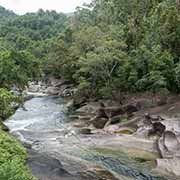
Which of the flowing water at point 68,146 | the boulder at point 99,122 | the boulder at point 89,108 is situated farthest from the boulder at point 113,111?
the flowing water at point 68,146

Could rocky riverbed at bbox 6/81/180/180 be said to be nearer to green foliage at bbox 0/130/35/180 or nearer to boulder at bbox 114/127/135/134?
boulder at bbox 114/127/135/134

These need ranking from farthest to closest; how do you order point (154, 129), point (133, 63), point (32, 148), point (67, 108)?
point (67, 108), point (133, 63), point (154, 129), point (32, 148)

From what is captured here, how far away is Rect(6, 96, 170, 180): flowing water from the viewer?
21953 mm

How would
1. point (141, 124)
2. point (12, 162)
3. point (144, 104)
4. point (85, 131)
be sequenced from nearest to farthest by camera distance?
point (12, 162) → point (141, 124) → point (85, 131) → point (144, 104)

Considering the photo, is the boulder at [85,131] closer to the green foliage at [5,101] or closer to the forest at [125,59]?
the forest at [125,59]

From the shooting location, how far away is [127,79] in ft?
130

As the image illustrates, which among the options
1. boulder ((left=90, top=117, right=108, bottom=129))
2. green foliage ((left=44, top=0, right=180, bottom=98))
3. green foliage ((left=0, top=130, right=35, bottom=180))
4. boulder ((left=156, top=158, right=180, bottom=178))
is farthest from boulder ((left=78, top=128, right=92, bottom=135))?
green foliage ((left=0, top=130, right=35, bottom=180))

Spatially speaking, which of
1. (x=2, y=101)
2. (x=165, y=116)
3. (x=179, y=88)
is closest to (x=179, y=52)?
(x=179, y=88)

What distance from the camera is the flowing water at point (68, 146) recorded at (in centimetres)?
2195

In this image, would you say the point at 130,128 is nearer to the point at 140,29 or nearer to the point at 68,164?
the point at 68,164

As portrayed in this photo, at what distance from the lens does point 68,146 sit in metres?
27.1

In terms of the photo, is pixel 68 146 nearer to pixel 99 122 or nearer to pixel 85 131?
pixel 85 131

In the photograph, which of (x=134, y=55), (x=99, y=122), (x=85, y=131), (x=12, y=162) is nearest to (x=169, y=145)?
(x=85, y=131)

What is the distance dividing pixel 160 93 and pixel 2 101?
15.1m
